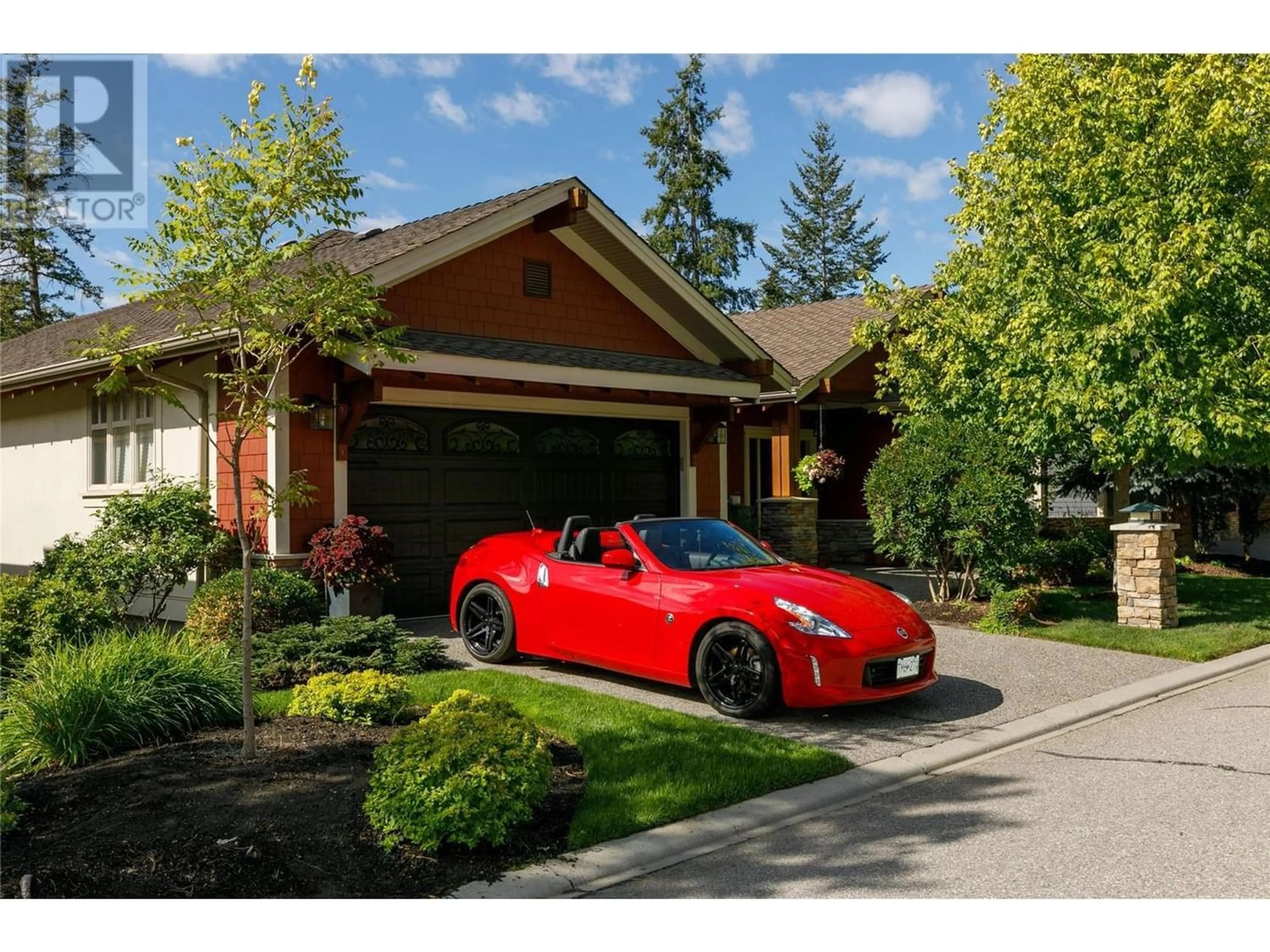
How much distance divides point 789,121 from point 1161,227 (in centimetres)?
512

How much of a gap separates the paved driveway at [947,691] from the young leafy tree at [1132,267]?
3072mm

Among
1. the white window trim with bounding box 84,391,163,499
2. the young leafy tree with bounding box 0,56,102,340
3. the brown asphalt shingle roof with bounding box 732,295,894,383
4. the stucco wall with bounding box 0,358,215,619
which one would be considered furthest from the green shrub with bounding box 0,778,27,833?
the young leafy tree with bounding box 0,56,102,340

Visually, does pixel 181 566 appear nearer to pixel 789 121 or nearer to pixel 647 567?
pixel 647 567

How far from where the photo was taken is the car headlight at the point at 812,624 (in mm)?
7031

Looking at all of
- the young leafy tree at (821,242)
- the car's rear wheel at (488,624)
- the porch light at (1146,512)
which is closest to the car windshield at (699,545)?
the car's rear wheel at (488,624)

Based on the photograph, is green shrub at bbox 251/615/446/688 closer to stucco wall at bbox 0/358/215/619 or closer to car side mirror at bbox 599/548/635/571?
car side mirror at bbox 599/548/635/571

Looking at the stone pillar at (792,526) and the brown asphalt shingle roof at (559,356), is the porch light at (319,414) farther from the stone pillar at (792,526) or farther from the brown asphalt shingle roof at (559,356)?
the stone pillar at (792,526)

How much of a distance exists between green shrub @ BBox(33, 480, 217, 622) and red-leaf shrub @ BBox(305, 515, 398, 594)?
1.36 metres

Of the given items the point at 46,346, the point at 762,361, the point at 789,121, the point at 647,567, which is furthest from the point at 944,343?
the point at 46,346

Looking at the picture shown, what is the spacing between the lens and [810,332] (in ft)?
67.5

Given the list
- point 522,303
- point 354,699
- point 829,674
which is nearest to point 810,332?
point 522,303

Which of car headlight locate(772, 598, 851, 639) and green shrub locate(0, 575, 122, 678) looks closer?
car headlight locate(772, 598, 851, 639)

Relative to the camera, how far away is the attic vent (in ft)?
44.1

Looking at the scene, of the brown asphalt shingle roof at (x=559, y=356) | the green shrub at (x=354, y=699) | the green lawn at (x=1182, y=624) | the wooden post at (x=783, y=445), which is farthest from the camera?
the wooden post at (x=783, y=445)
